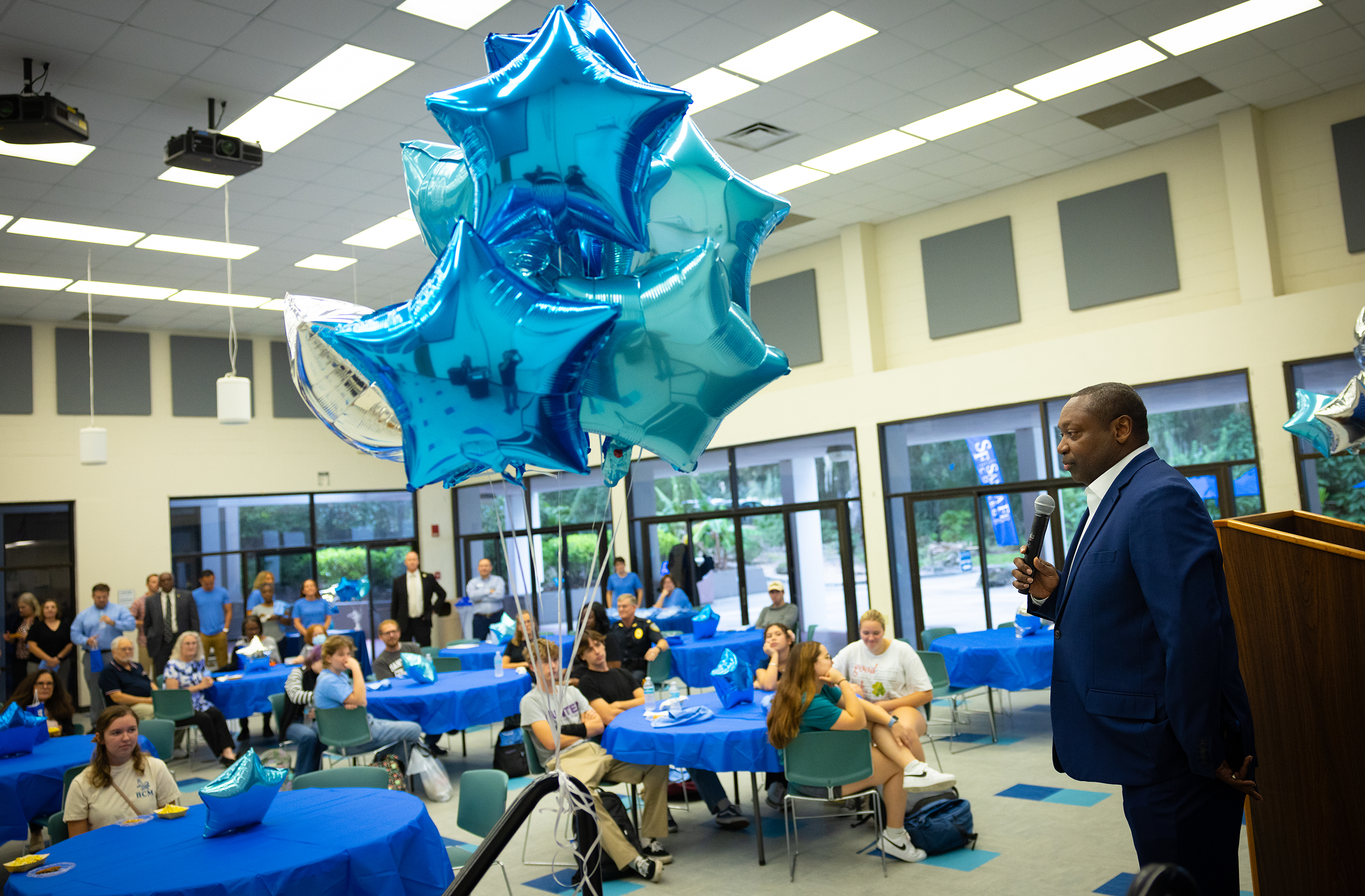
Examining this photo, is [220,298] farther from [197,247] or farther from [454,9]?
[454,9]

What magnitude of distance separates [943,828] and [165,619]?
10.3 meters

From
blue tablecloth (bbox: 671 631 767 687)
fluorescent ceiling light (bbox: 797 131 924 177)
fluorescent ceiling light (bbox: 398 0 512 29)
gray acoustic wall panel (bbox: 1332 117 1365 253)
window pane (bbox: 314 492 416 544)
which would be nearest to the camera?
fluorescent ceiling light (bbox: 398 0 512 29)

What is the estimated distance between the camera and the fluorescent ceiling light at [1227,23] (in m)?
7.19

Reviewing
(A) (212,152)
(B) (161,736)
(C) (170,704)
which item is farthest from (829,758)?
(C) (170,704)

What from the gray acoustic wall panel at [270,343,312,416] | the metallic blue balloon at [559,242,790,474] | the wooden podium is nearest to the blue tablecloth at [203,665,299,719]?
the gray acoustic wall panel at [270,343,312,416]

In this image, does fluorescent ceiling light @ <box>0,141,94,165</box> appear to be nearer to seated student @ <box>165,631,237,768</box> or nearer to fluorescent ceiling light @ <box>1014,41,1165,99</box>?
seated student @ <box>165,631,237,768</box>

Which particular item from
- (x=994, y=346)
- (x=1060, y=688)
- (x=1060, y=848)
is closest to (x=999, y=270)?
(x=994, y=346)

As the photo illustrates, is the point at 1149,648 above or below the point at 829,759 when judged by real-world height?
above

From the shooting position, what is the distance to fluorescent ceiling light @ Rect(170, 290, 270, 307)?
41.1 ft

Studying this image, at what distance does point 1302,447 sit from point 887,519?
14.3ft

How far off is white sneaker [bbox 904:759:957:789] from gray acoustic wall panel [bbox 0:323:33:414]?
503 inches

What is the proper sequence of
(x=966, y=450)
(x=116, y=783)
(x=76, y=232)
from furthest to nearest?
(x=966, y=450)
(x=76, y=232)
(x=116, y=783)

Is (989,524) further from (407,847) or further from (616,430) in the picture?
(616,430)

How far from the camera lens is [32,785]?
561cm
